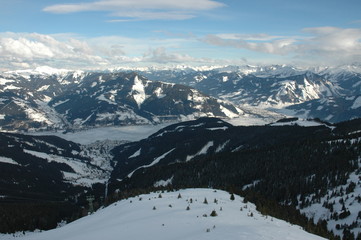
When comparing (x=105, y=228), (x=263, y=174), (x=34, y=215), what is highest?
(x=105, y=228)

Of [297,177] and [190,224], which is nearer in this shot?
[190,224]

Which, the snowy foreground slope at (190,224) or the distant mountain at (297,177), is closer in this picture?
the snowy foreground slope at (190,224)

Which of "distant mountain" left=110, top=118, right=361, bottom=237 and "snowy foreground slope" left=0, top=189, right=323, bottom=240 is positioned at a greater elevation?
"snowy foreground slope" left=0, top=189, right=323, bottom=240

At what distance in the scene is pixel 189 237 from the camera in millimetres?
28188

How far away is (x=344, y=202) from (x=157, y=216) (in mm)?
48042

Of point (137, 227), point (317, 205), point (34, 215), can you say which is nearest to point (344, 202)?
point (317, 205)

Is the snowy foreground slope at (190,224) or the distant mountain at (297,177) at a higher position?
the snowy foreground slope at (190,224)

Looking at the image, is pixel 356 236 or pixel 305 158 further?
pixel 305 158

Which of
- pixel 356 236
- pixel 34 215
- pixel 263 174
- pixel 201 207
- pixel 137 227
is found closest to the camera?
pixel 137 227

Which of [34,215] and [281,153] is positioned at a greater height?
[281,153]

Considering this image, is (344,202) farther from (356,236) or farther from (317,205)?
(356,236)

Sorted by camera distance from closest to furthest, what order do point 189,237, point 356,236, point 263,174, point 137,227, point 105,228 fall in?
point 189,237 → point 137,227 → point 105,228 → point 356,236 → point 263,174

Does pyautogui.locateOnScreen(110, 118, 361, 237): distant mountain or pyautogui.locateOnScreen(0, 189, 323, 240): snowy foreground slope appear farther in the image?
pyautogui.locateOnScreen(110, 118, 361, 237): distant mountain

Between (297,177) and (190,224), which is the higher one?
(190,224)
